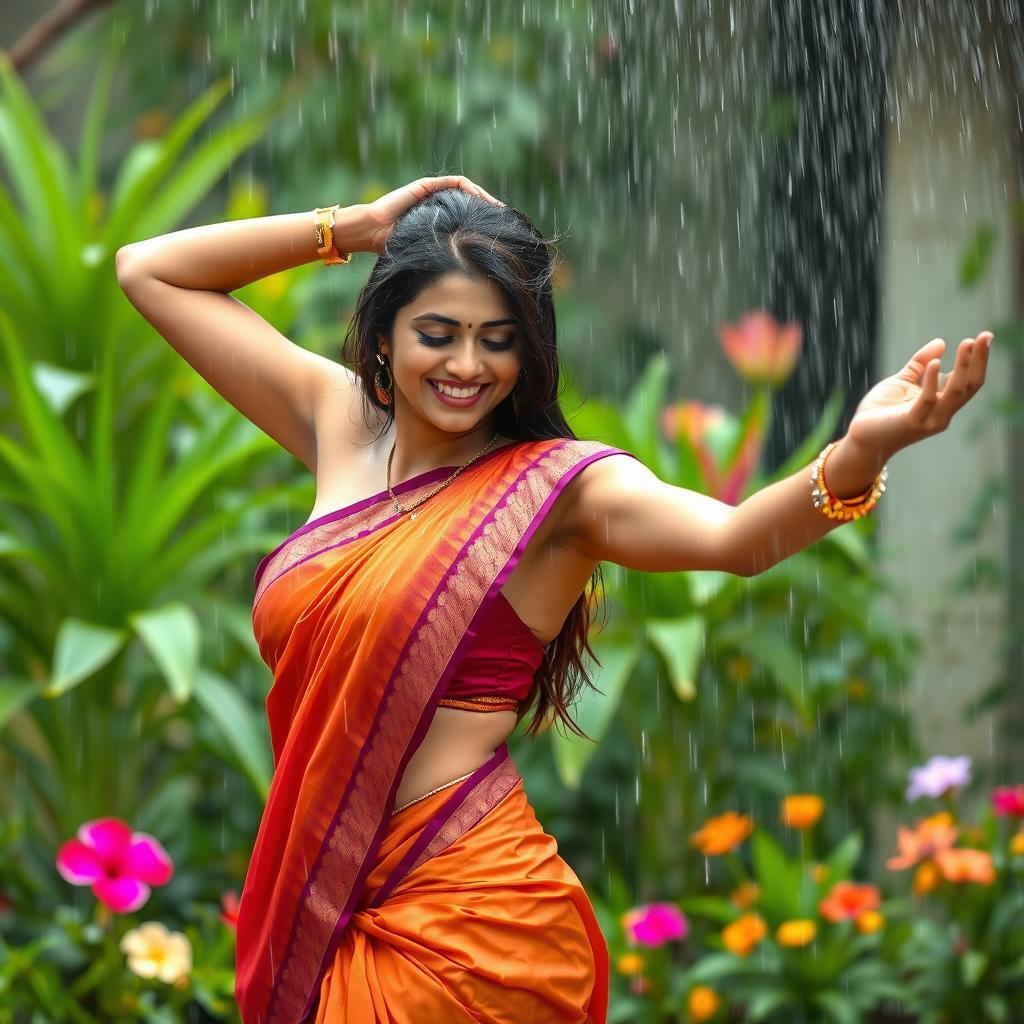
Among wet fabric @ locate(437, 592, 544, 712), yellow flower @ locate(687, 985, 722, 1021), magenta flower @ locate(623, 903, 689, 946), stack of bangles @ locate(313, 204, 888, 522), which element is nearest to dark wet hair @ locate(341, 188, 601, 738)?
wet fabric @ locate(437, 592, 544, 712)

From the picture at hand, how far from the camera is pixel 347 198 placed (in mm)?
4695

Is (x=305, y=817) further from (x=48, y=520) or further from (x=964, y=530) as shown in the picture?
(x=964, y=530)

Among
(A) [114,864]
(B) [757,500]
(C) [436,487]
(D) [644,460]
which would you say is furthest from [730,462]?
(B) [757,500]

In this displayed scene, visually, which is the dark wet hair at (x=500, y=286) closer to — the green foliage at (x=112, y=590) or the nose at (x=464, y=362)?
the nose at (x=464, y=362)

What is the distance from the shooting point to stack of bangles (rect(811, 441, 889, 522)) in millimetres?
1594

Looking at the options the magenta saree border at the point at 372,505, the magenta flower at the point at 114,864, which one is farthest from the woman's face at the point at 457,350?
the magenta flower at the point at 114,864

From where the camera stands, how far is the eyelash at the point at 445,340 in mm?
1861

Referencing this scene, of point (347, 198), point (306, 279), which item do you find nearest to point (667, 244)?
point (347, 198)

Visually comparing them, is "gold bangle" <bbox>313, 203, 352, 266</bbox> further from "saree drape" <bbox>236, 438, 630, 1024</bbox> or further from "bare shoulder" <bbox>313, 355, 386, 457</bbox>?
"saree drape" <bbox>236, 438, 630, 1024</bbox>

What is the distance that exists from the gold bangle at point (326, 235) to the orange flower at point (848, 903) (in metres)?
1.95

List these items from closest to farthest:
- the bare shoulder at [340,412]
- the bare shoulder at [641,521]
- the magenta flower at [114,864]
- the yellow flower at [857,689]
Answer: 1. the bare shoulder at [641,521]
2. the bare shoulder at [340,412]
3. the magenta flower at [114,864]
4. the yellow flower at [857,689]

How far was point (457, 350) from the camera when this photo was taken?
185 centimetres

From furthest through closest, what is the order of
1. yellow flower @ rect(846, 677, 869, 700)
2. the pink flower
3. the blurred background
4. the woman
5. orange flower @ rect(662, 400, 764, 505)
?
1. the pink flower
2. yellow flower @ rect(846, 677, 869, 700)
3. orange flower @ rect(662, 400, 764, 505)
4. the blurred background
5. the woman

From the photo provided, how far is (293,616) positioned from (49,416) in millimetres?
1881
